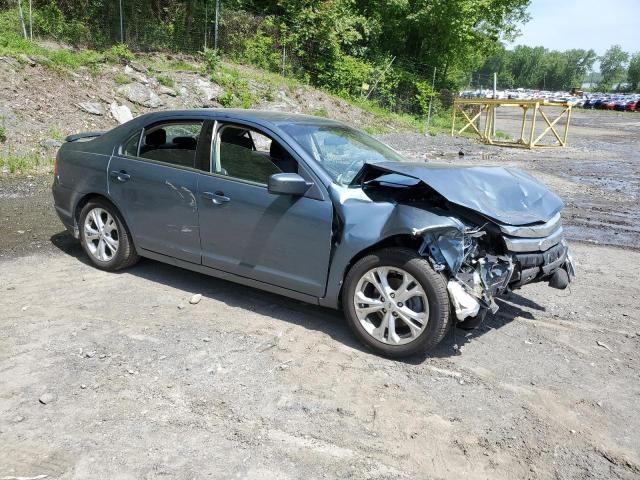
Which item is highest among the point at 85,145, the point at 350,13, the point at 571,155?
the point at 350,13

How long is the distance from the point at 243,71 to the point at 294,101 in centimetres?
221

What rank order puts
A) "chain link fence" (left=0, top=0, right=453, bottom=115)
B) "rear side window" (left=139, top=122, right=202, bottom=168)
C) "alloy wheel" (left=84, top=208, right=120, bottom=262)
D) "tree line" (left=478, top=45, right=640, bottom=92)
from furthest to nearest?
"tree line" (left=478, top=45, right=640, bottom=92) < "chain link fence" (left=0, top=0, right=453, bottom=115) < "alloy wheel" (left=84, top=208, right=120, bottom=262) < "rear side window" (left=139, top=122, right=202, bottom=168)

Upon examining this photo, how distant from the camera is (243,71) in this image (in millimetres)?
20297

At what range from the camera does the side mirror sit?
169 inches

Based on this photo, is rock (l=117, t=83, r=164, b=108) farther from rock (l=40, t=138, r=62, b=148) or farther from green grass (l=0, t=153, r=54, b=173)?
green grass (l=0, t=153, r=54, b=173)

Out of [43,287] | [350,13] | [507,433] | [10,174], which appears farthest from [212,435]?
[350,13]

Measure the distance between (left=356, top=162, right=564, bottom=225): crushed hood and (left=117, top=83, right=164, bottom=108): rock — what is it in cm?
1145

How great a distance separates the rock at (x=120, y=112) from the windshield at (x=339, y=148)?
9376 millimetres

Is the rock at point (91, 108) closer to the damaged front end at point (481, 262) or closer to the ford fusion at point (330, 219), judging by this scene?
the ford fusion at point (330, 219)

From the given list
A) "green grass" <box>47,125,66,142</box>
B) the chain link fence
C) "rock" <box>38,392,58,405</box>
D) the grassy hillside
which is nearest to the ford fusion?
"rock" <box>38,392,58,405</box>

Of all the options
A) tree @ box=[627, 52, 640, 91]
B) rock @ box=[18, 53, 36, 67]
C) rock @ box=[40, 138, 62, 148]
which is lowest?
rock @ box=[40, 138, 62, 148]

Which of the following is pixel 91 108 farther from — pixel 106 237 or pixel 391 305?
pixel 391 305

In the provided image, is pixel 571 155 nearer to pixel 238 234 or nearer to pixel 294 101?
pixel 294 101

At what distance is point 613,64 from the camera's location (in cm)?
16425
